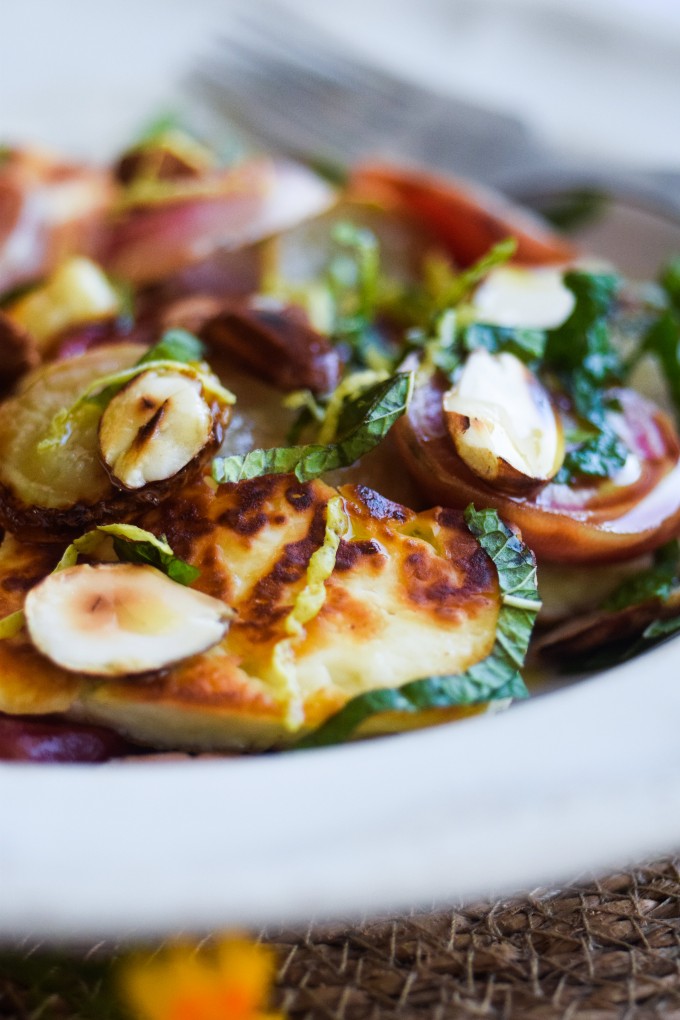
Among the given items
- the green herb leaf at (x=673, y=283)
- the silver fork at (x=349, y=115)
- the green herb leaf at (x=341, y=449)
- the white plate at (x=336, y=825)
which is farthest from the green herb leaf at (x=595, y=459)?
the silver fork at (x=349, y=115)

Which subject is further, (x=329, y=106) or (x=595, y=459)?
(x=329, y=106)

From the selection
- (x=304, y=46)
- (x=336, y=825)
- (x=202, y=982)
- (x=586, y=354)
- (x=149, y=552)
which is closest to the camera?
(x=336, y=825)

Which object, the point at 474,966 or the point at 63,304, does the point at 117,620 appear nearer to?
the point at 474,966

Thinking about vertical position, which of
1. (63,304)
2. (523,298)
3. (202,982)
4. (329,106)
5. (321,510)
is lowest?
(202,982)

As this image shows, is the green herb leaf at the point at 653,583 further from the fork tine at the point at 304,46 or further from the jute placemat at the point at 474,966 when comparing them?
the fork tine at the point at 304,46

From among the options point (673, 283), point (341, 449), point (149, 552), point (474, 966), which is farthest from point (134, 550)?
point (673, 283)

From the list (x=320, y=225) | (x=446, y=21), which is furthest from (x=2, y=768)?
(x=446, y=21)

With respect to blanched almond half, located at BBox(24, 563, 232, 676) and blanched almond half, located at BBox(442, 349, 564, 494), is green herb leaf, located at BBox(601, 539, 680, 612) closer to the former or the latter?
blanched almond half, located at BBox(442, 349, 564, 494)
